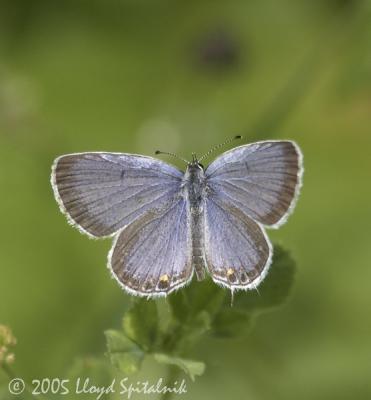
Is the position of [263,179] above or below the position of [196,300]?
above

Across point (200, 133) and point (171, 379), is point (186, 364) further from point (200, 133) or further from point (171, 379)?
point (200, 133)

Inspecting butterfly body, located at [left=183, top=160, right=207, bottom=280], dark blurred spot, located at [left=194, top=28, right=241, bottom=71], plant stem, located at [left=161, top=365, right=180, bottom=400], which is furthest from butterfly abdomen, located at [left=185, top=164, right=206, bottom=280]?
dark blurred spot, located at [left=194, top=28, right=241, bottom=71]

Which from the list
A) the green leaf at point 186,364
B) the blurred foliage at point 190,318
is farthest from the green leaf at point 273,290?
the green leaf at point 186,364

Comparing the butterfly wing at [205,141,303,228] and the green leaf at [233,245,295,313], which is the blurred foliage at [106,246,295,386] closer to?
the green leaf at [233,245,295,313]

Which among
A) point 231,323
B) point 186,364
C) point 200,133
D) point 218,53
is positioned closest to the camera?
point 186,364

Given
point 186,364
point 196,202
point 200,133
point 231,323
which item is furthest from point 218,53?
point 186,364
